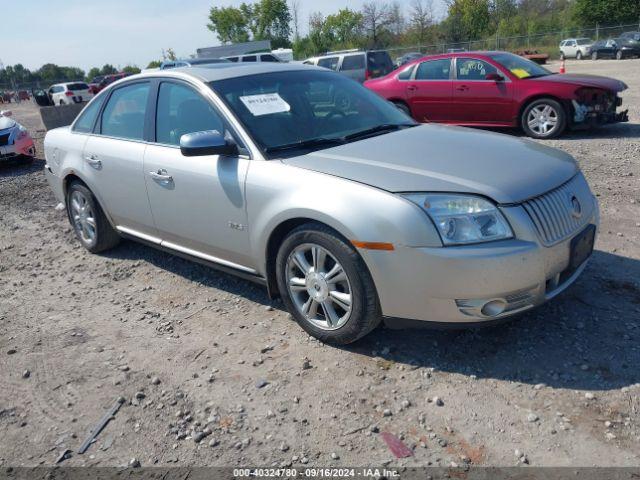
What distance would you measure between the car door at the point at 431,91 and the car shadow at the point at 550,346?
6832mm

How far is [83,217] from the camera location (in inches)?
209

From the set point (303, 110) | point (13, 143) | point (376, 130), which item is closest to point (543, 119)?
point (376, 130)

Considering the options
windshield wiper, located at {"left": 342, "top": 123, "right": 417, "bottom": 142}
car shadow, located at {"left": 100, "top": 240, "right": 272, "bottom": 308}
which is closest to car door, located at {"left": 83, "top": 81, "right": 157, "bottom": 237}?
car shadow, located at {"left": 100, "top": 240, "right": 272, "bottom": 308}

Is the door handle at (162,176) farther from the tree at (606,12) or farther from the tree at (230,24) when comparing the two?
the tree at (230,24)

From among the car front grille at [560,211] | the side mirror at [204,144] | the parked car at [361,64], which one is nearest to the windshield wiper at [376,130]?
the side mirror at [204,144]

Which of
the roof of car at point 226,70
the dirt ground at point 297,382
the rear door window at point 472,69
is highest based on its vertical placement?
the roof of car at point 226,70

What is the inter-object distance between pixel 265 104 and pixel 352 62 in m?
15.2

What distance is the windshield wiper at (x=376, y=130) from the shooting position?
3.75 m

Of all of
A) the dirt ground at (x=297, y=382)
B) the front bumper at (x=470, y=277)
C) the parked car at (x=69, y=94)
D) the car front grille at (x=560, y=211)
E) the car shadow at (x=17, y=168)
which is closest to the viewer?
the dirt ground at (x=297, y=382)

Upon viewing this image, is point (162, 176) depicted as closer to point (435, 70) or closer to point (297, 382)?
point (297, 382)

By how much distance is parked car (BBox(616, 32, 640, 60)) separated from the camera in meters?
31.9

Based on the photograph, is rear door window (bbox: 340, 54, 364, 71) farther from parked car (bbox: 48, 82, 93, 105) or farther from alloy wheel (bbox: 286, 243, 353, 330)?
parked car (bbox: 48, 82, 93, 105)

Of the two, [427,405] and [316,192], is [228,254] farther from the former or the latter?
[427,405]

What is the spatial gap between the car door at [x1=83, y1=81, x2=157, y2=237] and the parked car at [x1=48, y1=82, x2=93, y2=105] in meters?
31.0
